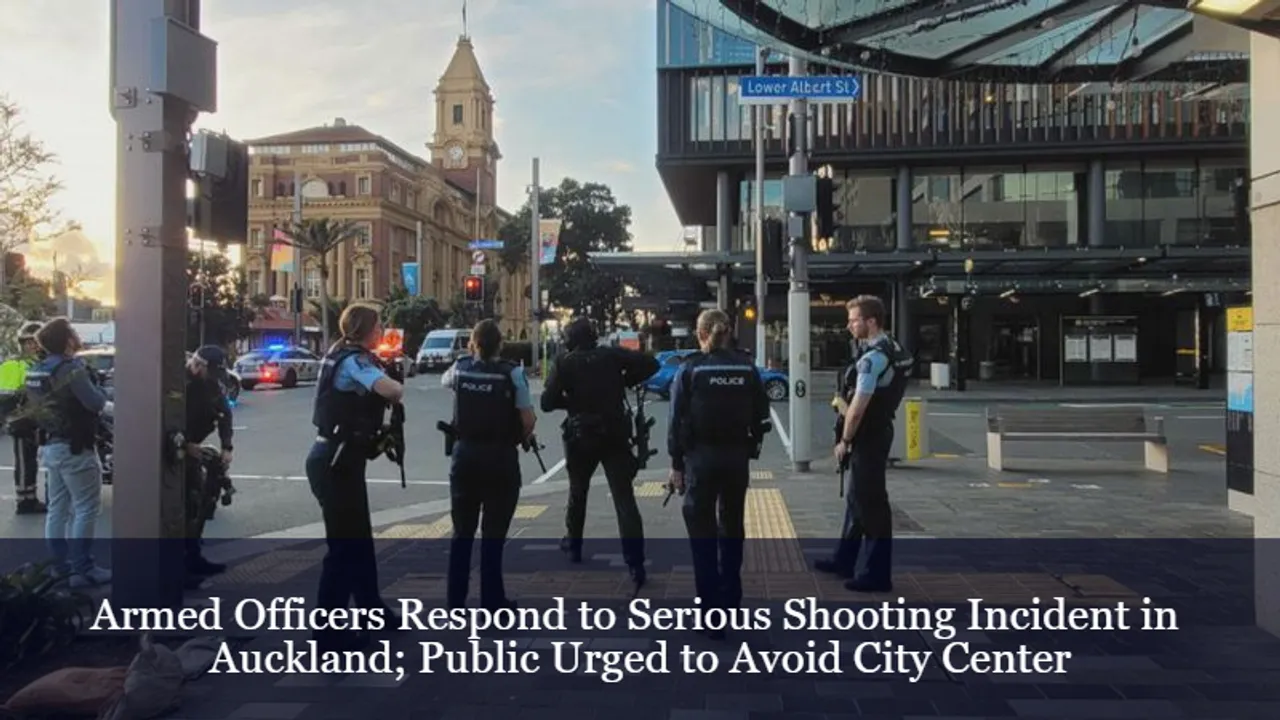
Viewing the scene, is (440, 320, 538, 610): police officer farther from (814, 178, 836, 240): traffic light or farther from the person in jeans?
(814, 178, 836, 240): traffic light

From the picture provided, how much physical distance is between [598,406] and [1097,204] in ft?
114

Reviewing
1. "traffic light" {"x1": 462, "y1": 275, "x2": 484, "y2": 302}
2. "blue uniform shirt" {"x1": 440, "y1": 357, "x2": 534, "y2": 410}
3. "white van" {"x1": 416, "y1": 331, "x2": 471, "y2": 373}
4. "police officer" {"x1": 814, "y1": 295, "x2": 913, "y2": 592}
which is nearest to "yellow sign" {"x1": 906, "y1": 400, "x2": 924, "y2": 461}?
"police officer" {"x1": 814, "y1": 295, "x2": 913, "y2": 592}

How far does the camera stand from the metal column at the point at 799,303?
11.9 meters

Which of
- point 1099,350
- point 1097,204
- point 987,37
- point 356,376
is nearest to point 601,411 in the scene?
point 356,376

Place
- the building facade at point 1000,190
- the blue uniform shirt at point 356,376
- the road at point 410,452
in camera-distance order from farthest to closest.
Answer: the building facade at point 1000,190, the road at point 410,452, the blue uniform shirt at point 356,376

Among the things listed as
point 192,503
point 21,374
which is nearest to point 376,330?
point 192,503

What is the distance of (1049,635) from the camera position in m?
5.12

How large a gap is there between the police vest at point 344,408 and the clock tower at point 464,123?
9267cm

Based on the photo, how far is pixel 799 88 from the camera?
11133 mm

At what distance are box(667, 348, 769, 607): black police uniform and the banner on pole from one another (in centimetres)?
3677

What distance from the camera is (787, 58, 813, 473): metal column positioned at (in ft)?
39.0

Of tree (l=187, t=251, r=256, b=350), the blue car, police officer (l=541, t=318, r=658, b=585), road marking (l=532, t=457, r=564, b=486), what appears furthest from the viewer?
tree (l=187, t=251, r=256, b=350)

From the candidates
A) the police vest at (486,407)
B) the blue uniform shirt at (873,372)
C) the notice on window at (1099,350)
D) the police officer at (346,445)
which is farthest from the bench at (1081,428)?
the notice on window at (1099,350)

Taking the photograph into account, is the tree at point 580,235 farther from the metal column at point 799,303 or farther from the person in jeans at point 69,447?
the person in jeans at point 69,447
